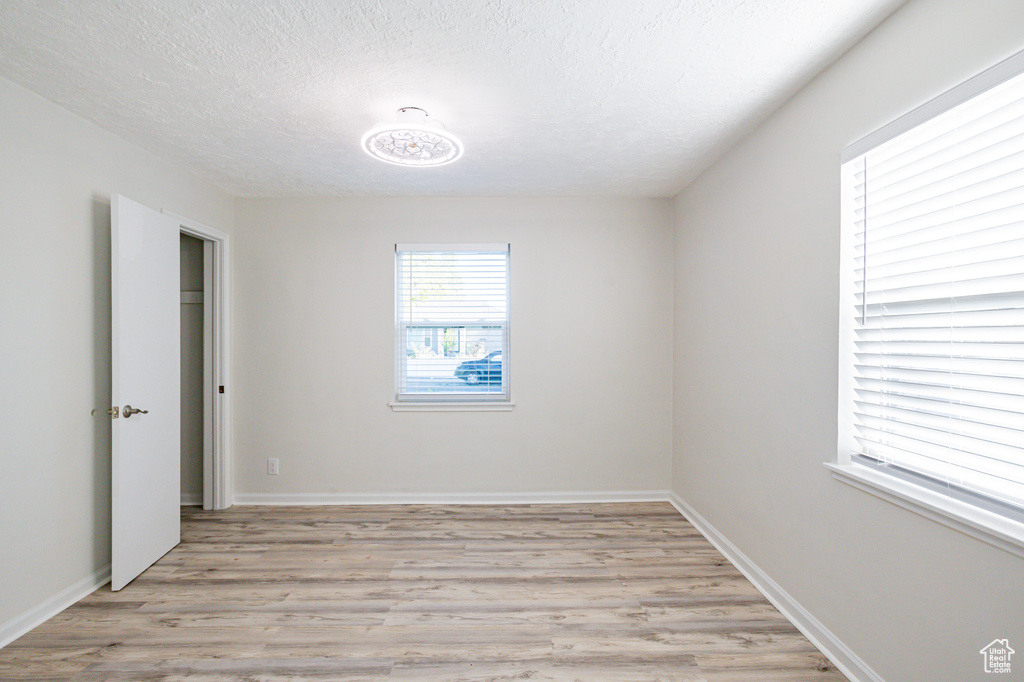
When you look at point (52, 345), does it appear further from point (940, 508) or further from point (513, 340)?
point (940, 508)

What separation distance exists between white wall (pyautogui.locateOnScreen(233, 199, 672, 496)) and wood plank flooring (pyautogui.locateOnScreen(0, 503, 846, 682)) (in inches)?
25.3

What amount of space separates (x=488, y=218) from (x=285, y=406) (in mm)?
2357

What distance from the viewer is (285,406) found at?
13.0 feet

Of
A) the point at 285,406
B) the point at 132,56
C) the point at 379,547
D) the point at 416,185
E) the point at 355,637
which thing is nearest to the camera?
the point at 132,56

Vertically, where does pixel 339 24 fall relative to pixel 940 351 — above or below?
above

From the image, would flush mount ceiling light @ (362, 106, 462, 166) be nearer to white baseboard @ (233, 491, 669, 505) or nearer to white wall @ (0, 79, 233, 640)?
white wall @ (0, 79, 233, 640)

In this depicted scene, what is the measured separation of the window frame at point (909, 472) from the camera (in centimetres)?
135

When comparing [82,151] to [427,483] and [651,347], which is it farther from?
[651,347]

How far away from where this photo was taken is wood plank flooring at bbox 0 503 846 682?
198 cm

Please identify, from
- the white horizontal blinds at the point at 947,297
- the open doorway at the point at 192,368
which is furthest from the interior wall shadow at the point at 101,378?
the white horizontal blinds at the point at 947,297

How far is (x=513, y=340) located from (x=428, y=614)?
2199 millimetres

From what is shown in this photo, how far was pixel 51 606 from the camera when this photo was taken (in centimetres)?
233

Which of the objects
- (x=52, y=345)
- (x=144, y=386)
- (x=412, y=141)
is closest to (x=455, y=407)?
(x=144, y=386)

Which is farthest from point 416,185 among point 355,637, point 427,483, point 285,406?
point 355,637
